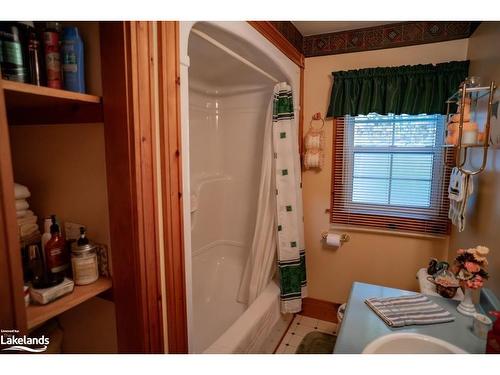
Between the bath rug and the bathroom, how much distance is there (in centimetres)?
2

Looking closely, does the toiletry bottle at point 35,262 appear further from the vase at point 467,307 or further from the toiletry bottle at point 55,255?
the vase at point 467,307

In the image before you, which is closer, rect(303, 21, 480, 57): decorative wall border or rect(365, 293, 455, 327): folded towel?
rect(365, 293, 455, 327): folded towel

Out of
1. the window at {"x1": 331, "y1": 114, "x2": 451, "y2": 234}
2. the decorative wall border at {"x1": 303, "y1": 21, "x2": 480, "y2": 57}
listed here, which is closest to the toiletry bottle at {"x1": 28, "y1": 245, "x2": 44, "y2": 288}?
the window at {"x1": 331, "y1": 114, "x2": 451, "y2": 234}

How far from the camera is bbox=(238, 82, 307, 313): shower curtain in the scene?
2090 millimetres

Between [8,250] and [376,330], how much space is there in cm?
118

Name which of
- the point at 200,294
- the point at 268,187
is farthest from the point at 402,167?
Answer: the point at 200,294

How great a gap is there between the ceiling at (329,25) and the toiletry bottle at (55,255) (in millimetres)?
2071

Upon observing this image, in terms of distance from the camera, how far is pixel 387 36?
6.88ft

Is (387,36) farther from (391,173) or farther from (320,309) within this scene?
(320,309)

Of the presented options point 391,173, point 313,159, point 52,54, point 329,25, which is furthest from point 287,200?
point 52,54

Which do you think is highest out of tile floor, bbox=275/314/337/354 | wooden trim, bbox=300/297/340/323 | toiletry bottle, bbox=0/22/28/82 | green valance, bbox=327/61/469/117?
green valance, bbox=327/61/469/117

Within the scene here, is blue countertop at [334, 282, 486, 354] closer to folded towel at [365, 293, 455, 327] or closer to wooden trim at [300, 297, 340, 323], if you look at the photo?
folded towel at [365, 293, 455, 327]

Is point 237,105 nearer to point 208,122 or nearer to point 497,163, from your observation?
point 208,122

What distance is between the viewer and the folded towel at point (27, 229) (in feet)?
3.25
